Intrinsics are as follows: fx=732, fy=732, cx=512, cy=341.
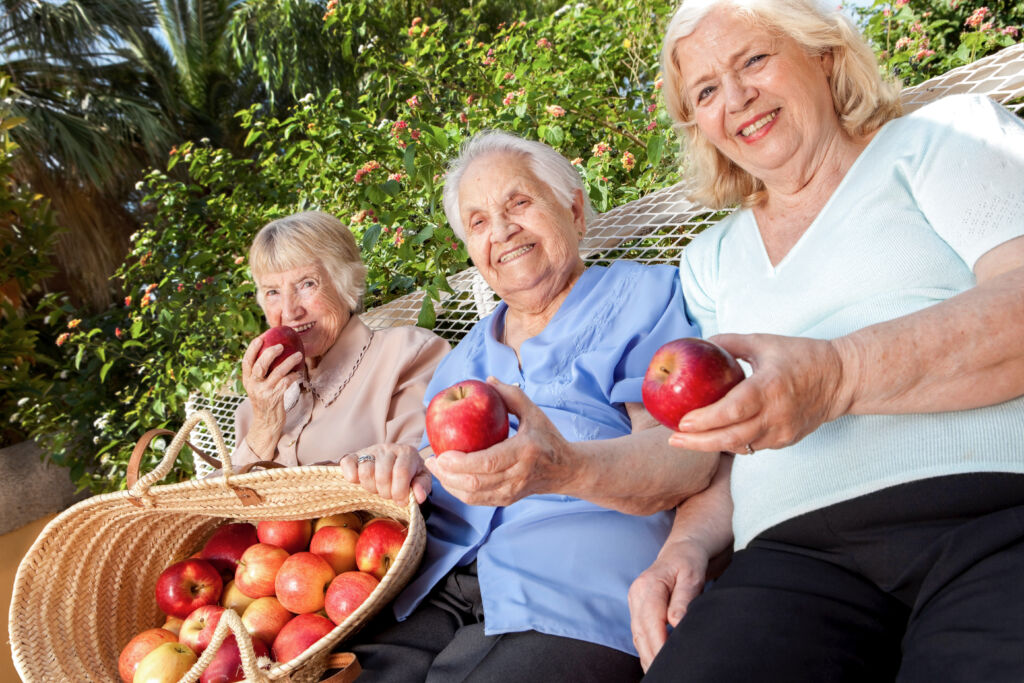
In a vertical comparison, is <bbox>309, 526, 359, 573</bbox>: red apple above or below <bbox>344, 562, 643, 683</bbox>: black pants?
above

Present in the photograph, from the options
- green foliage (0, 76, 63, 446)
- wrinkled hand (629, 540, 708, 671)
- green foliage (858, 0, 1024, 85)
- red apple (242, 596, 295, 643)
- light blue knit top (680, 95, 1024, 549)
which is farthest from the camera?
green foliage (0, 76, 63, 446)

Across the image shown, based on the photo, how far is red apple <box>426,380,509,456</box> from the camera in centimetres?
112

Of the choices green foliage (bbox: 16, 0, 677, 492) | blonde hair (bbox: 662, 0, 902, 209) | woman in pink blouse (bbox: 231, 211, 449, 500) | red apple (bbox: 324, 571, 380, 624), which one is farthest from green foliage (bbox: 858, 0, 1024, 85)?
red apple (bbox: 324, 571, 380, 624)

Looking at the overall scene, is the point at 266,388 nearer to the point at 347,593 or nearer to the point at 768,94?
the point at 347,593

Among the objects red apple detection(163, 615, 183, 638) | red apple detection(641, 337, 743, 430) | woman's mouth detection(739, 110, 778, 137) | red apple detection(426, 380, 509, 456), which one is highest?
woman's mouth detection(739, 110, 778, 137)

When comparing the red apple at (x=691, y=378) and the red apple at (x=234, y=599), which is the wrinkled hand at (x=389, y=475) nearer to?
the red apple at (x=234, y=599)

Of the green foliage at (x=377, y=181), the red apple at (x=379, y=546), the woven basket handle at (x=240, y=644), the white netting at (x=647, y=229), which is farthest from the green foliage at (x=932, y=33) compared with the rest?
the woven basket handle at (x=240, y=644)

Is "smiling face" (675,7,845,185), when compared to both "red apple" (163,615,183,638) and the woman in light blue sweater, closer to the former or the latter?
the woman in light blue sweater

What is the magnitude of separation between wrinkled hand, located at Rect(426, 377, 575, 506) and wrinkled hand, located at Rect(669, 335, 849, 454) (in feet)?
0.91

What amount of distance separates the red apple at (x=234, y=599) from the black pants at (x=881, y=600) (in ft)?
3.66

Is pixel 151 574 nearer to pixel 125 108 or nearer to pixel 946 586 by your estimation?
pixel 946 586

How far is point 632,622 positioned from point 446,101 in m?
3.62

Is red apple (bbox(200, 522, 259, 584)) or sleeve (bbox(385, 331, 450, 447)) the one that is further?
sleeve (bbox(385, 331, 450, 447))

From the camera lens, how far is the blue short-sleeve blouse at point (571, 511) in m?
1.35
